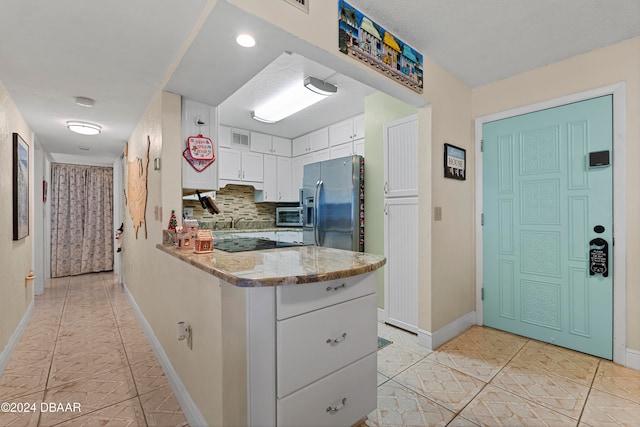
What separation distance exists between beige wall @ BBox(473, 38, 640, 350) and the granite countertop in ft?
6.56

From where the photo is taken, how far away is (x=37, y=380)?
210 cm

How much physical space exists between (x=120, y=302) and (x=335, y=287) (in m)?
3.85

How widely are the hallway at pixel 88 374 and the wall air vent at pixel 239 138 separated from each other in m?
2.61

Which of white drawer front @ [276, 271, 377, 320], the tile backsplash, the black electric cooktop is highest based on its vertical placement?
the tile backsplash

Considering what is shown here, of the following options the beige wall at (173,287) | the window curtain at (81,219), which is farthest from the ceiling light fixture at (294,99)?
the window curtain at (81,219)

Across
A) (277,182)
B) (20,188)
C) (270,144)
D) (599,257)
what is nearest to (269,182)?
(277,182)

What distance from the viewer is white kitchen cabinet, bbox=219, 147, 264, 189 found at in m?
4.33

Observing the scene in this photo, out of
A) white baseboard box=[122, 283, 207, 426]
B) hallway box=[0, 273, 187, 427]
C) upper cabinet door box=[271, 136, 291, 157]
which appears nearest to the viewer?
white baseboard box=[122, 283, 207, 426]

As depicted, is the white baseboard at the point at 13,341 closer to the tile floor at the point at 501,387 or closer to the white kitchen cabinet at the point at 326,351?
the white kitchen cabinet at the point at 326,351

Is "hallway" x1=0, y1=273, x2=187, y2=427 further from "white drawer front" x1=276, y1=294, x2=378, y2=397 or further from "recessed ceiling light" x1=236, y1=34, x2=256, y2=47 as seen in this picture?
"recessed ceiling light" x1=236, y1=34, x2=256, y2=47

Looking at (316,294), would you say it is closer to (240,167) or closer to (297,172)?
(240,167)

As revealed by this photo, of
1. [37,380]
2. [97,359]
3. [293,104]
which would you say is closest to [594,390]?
[293,104]

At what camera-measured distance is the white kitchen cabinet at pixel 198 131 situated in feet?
7.32

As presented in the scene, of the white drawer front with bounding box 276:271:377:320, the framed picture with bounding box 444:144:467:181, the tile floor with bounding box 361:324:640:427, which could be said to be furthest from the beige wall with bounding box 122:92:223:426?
the framed picture with bounding box 444:144:467:181
